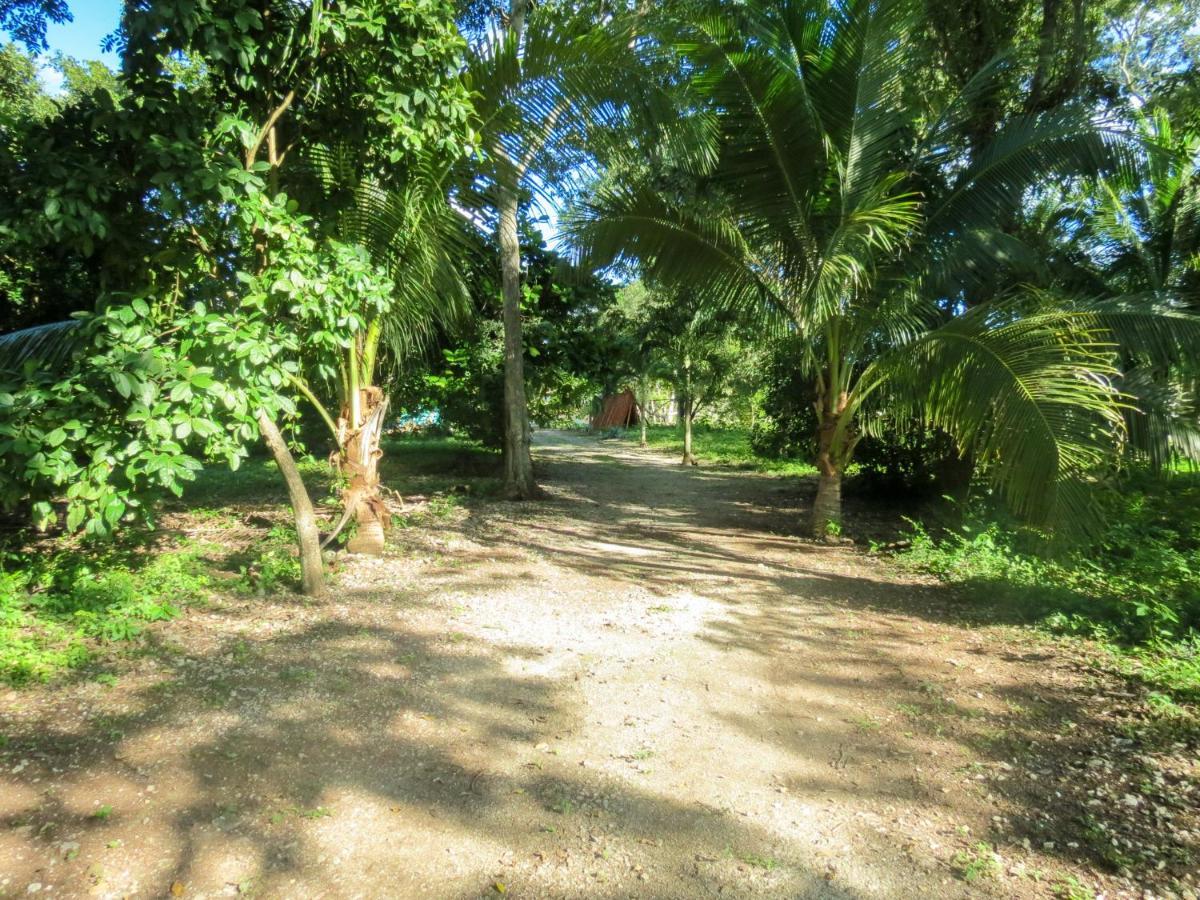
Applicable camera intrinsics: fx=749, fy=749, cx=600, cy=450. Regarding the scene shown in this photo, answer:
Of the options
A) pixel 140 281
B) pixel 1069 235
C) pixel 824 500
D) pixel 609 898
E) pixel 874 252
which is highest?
pixel 1069 235

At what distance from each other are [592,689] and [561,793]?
1.08m

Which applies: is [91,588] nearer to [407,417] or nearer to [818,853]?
[818,853]

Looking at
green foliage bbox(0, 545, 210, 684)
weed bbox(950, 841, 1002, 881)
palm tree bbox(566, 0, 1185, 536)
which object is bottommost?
weed bbox(950, 841, 1002, 881)

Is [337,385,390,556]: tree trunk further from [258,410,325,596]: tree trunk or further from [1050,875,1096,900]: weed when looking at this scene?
[1050,875,1096,900]: weed

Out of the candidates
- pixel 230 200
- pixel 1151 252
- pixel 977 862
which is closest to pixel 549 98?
pixel 230 200

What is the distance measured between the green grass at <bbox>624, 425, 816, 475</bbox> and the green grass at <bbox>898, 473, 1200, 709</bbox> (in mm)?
7566

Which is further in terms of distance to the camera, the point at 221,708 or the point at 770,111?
A: the point at 770,111

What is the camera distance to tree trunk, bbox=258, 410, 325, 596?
4902 millimetres

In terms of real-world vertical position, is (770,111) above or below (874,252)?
above

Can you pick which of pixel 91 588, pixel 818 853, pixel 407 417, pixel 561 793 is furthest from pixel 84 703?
pixel 407 417

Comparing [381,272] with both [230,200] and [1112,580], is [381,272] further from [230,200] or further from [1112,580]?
[1112,580]

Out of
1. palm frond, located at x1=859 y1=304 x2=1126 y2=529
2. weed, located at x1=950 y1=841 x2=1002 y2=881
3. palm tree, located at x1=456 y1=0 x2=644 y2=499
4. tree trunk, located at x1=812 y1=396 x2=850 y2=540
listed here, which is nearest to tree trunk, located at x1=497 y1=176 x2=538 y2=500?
palm tree, located at x1=456 y1=0 x2=644 y2=499

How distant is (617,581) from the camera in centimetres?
656

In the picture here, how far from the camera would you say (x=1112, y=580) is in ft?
19.3
